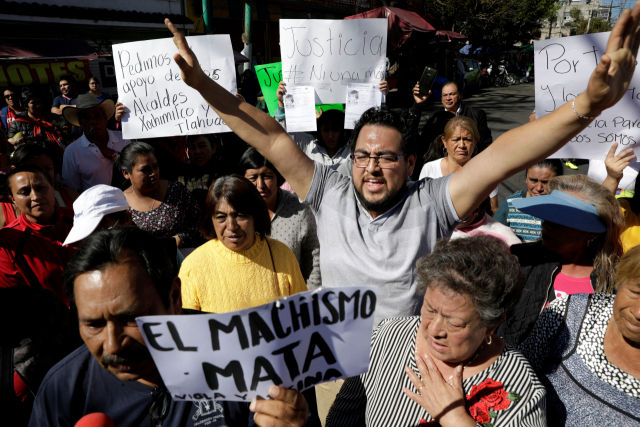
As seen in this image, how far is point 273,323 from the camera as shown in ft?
4.23

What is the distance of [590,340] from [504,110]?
17534mm

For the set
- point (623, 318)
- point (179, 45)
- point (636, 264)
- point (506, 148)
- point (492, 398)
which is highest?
point (179, 45)

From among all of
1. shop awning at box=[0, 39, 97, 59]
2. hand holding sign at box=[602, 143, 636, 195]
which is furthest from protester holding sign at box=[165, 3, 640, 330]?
shop awning at box=[0, 39, 97, 59]

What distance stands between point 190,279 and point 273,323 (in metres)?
1.32

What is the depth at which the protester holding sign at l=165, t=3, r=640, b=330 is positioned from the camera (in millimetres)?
2012

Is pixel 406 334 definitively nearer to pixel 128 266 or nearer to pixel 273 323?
pixel 273 323

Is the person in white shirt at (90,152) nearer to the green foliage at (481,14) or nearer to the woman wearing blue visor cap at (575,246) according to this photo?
the woman wearing blue visor cap at (575,246)

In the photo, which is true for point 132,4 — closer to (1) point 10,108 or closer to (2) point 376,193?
(1) point 10,108

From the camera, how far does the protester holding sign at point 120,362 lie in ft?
4.54

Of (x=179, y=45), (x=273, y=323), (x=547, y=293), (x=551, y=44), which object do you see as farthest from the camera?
(x=551, y=44)

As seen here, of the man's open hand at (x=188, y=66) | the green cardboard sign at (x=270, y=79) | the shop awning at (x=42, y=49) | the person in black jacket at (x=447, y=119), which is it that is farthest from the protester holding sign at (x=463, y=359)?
the shop awning at (x=42, y=49)

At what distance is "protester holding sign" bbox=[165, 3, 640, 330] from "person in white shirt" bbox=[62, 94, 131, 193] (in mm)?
2731

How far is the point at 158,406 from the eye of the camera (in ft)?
4.71

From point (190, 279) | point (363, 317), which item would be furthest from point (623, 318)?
point (190, 279)
